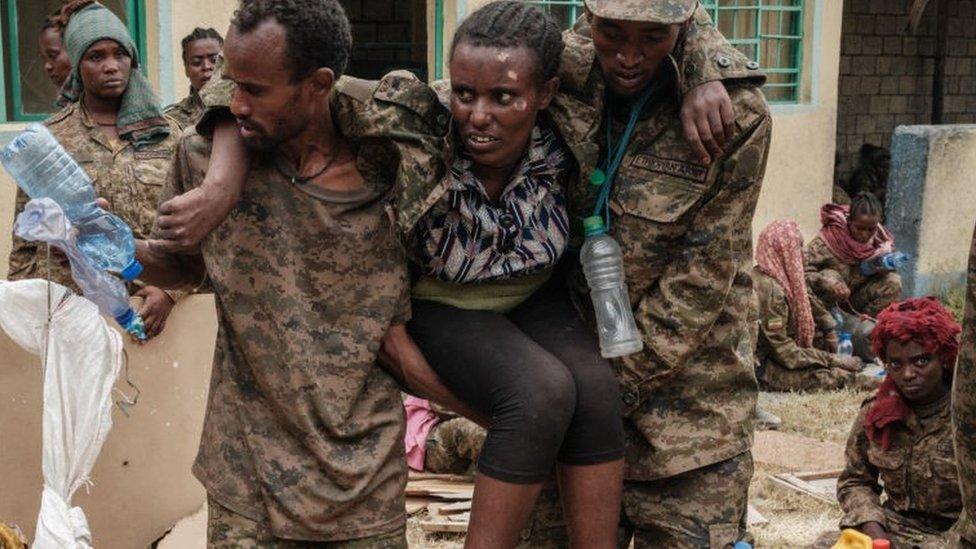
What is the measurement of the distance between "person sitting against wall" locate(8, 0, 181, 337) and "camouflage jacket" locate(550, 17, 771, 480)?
2062mm

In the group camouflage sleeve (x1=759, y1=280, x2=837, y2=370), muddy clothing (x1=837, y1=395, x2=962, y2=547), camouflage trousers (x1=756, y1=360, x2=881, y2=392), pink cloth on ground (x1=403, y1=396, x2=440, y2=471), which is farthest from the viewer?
camouflage trousers (x1=756, y1=360, x2=881, y2=392)

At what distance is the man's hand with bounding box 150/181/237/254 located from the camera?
7.97 feet

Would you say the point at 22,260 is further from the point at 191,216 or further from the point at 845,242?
the point at 845,242

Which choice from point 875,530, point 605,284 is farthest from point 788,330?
point 605,284

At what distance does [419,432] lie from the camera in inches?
240

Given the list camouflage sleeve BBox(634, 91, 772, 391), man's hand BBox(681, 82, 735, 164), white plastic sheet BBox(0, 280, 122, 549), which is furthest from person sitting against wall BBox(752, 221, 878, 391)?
white plastic sheet BBox(0, 280, 122, 549)

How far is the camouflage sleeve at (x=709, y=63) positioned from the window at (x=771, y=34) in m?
6.88

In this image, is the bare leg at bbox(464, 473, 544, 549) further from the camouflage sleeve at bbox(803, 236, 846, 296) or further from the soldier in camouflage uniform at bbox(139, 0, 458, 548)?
the camouflage sleeve at bbox(803, 236, 846, 296)

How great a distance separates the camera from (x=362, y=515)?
106 inches

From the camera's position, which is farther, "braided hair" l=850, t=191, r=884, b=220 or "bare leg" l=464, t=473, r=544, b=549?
"braided hair" l=850, t=191, r=884, b=220

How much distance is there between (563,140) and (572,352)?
0.45 m

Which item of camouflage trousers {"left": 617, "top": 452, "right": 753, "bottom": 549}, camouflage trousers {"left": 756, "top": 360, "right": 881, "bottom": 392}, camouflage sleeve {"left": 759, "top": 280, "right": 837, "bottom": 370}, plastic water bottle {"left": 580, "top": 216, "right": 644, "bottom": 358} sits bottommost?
camouflage trousers {"left": 756, "top": 360, "right": 881, "bottom": 392}

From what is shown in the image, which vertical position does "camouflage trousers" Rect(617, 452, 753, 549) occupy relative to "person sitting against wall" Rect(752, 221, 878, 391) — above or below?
above

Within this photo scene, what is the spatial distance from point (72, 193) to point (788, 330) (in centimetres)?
652
